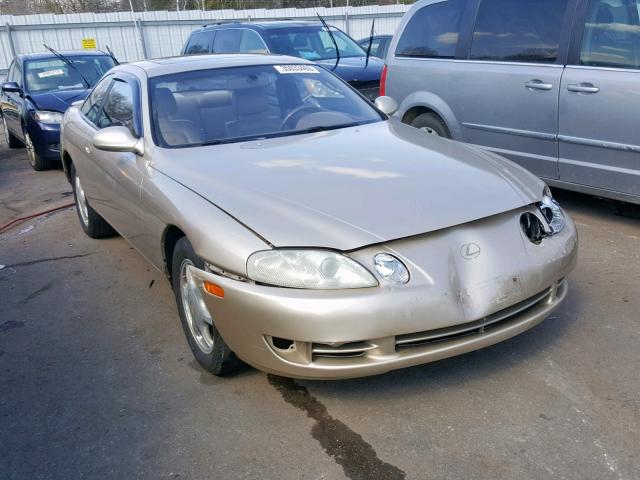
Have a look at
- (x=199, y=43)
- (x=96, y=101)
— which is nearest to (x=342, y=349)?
(x=96, y=101)

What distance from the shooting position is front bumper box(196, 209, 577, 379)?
2686 mm

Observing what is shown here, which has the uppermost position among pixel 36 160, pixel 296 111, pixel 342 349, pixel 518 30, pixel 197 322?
pixel 518 30

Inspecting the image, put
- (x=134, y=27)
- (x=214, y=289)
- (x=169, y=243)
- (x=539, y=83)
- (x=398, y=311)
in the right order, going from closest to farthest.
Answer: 1. (x=398, y=311)
2. (x=214, y=289)
3. (x=169, y=243)
4. (x=539, y=83)
5. (x=134, y=27)

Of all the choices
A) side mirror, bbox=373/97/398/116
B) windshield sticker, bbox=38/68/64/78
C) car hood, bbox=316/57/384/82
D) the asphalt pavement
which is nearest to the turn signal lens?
the asphalt pavement

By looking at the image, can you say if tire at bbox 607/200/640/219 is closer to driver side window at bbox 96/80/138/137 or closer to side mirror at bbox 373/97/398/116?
side mirror at bbox 373/97/398/116

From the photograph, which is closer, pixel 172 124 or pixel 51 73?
pixel 172 124

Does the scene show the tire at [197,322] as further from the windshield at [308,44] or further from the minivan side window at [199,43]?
the minivan side window at [199,43]

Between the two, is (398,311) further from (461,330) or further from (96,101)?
(96,101)

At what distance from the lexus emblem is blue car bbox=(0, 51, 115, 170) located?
726cm

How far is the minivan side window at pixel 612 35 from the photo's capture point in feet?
15.6

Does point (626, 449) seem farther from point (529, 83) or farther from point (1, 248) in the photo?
point (1, 248)

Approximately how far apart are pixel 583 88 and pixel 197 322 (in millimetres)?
3349

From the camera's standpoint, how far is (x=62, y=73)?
993 cm

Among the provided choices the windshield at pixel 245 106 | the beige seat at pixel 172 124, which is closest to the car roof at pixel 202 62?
the windshield at pixel 245 106
